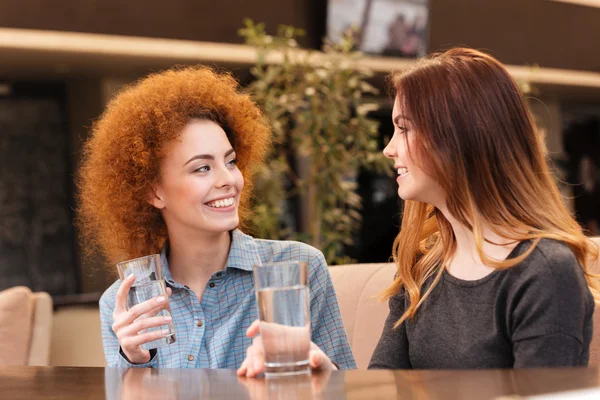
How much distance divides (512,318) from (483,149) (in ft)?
0.99

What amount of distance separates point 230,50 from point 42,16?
1.28 meters

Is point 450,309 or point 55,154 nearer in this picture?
point 450,309

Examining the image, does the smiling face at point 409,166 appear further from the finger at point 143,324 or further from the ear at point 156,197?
the ear at point 156,197

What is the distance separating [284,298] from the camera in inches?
43.5

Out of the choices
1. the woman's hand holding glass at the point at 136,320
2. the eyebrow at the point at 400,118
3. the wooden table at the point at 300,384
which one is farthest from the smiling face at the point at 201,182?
the wooden table at the point at 300,384

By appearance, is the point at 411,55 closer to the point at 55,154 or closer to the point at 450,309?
the point at 55,154

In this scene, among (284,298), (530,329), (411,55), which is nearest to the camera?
(284,298)

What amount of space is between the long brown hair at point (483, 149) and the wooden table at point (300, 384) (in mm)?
479

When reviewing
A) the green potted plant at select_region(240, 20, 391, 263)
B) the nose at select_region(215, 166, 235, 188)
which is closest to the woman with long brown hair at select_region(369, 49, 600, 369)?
the nose at select_region(215, 166, 235, 188)

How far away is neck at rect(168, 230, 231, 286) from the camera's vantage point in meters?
2.07

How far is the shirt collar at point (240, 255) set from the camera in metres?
2.05

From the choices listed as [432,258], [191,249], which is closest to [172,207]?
[191,249]

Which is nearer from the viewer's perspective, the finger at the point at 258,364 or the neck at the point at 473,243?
the finger at the point at 258,364

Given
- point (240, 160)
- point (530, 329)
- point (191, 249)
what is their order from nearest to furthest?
point (530, 329), point (191, 249), point (240, 160)
